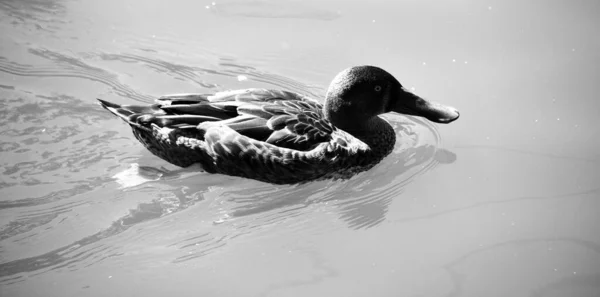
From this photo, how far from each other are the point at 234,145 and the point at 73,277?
1720 mm

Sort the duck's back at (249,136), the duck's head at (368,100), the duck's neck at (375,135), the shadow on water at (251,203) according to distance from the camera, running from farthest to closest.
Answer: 1. the duck's neck at (375,135)
2. the duck's head at (368,100)
3. the duck's back at (249,136)
4. the shadow on water at (251,203)

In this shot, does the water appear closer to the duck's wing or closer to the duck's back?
the duck's back

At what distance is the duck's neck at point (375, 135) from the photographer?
610 centimetres

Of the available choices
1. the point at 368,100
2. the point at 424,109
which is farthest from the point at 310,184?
the point at 424,109

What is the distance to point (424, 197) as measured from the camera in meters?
5.80

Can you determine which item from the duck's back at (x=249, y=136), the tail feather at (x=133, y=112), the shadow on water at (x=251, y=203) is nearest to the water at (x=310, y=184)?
the shadow on water at (x=251, y=203)

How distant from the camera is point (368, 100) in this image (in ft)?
19.9

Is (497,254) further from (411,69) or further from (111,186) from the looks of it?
(111,186)

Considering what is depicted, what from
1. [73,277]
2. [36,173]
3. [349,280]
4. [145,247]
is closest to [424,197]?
[349,280]

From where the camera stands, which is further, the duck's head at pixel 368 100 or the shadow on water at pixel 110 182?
the duck's head at pixel 368 100

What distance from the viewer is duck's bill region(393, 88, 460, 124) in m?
6.06

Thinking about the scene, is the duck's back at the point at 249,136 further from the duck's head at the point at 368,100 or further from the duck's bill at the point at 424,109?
the duck's bill at the point at 424,109

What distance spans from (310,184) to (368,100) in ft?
3.12

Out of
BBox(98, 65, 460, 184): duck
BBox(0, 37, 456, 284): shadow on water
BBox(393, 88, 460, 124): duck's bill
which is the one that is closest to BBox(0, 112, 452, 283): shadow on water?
BBox(0, 37, 456, 284): shadow on water
